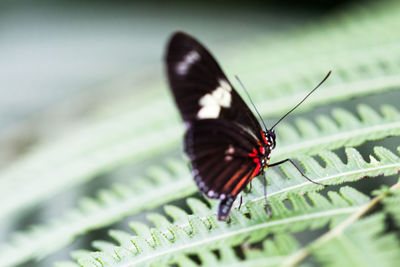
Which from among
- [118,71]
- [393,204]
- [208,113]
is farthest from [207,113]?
[118,71]

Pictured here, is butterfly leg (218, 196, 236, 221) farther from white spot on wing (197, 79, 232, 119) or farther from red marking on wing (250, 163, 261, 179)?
white spot on wing (197, 79, 232, 119)

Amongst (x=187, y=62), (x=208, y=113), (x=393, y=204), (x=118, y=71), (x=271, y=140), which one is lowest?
(x=393, y=204)

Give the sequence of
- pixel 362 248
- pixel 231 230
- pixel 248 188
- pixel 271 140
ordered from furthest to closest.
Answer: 1. pixel 271 140
2. pixel 248 188
3. pixel 231 230
4. pixel 362 248

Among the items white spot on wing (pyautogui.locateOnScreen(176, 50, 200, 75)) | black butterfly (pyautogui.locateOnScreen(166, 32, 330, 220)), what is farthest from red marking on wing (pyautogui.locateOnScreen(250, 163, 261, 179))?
white spot on wing (pyautogui.locateOnScreen(176, 50, 200, 75))

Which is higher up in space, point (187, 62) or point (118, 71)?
point (118, 71)

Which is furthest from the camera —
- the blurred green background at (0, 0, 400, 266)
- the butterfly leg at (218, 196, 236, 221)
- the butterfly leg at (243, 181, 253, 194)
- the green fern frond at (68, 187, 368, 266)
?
the blurred green background at (0, 0, 400, 266)

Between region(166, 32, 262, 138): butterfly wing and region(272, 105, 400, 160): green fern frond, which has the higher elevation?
region(166, 32, 262, 138): butterfly wing

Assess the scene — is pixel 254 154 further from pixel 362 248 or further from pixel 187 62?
pixel 362 248

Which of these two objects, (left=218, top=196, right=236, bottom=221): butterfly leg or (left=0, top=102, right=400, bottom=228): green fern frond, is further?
(left=0, top=102, right=400, bottom=228): green fern frond
